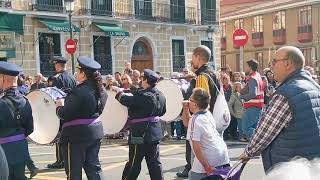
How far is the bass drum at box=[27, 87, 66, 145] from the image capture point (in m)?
7.90

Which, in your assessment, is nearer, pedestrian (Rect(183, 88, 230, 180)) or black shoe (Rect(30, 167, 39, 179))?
pedestrian (Rect(183, 88, 230, 180))

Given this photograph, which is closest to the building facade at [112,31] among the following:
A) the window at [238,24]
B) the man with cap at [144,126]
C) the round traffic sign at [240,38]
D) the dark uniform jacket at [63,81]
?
the round traffic sign at [240,38]

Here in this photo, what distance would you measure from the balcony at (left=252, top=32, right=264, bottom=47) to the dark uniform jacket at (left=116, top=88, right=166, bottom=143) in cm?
4995

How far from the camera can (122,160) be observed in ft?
35.7

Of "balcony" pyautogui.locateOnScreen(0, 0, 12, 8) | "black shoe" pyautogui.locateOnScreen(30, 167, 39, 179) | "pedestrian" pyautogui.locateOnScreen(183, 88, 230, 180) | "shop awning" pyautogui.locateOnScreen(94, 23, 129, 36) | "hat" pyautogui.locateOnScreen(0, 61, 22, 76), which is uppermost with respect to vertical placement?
"balcony" pyautogui.locateOnScreen(0, 0, 12, 8)

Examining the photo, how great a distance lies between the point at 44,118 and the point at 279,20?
159ft

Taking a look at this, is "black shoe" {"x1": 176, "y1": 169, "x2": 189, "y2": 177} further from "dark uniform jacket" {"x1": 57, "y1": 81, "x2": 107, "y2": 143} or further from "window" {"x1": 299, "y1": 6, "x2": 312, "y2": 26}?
"window" {"x1": 299, "y1": 6, "x2": 312, "y2": 26}

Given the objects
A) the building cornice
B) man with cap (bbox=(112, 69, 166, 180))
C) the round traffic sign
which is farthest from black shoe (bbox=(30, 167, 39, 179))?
the building cornice

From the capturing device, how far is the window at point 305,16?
168ft

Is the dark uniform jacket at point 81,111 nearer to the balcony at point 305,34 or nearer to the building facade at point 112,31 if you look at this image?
the building facade at point 112,31

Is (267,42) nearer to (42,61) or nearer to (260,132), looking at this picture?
(42,61)

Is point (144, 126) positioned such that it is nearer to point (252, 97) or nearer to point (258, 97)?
point (252, 97)

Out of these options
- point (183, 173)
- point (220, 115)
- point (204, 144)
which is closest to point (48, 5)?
point (183, 173)

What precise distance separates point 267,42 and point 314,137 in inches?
2069
